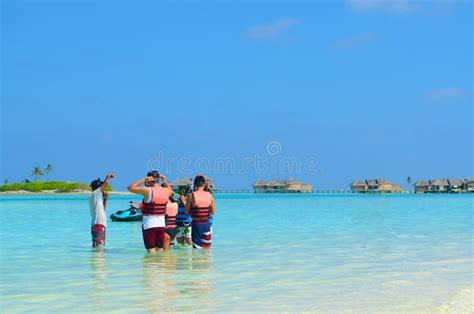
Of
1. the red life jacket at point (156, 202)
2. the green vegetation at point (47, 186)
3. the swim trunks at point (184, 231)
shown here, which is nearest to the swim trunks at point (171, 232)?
the swim trunks at point (184, 231)

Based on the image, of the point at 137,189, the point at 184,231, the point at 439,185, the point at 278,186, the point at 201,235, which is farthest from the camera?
the point at 278,186

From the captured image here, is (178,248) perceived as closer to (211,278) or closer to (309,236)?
(211,278)

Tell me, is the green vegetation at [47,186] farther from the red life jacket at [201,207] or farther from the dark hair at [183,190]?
the red life jacket at [201,207]

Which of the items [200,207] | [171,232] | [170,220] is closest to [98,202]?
[170,220]

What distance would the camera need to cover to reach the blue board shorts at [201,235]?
45.9ft

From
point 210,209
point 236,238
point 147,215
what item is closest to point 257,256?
point 210,209

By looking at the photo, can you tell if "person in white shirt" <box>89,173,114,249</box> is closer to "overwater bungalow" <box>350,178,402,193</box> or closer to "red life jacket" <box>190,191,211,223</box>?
"red life jacket" <box>190,191,211,223</box>

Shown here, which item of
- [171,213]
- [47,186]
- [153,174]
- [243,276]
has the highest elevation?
[47,186]

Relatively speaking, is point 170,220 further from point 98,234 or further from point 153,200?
point 153,200

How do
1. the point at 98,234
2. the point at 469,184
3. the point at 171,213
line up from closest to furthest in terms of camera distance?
the point at 171,213 < the point at 98,234 < the point at 469,184

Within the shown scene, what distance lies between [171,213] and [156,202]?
59.1 inches

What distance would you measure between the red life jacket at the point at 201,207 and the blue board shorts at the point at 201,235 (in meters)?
0.24

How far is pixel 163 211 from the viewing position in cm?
1334

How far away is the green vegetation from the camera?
616 ft
